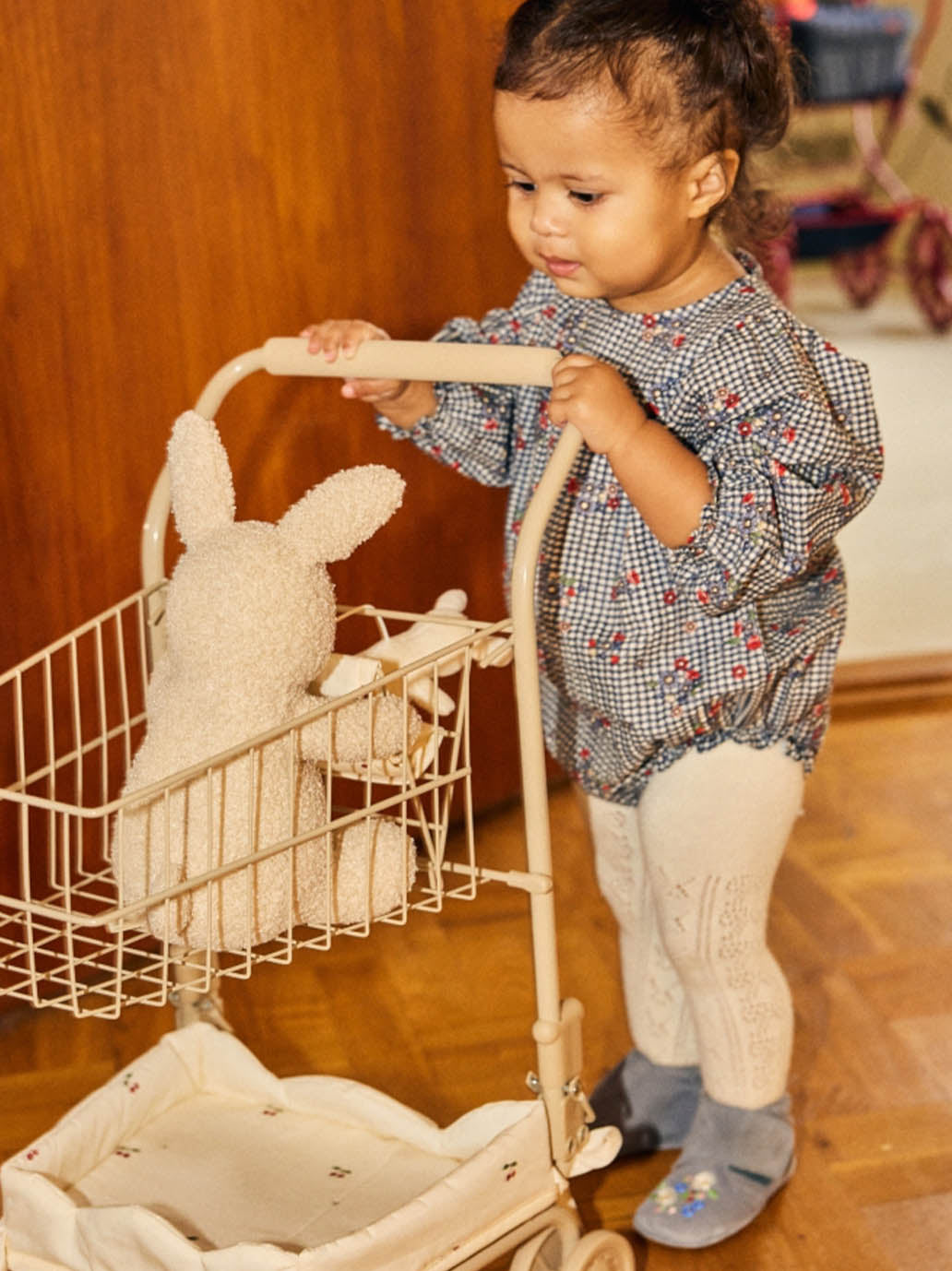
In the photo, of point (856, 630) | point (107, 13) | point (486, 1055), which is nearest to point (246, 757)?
point (486, 1055)

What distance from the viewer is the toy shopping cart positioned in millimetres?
895

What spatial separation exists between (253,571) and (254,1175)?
1.54ft

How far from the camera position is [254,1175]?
42.9 inches

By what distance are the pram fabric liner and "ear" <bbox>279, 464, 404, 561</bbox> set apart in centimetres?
39

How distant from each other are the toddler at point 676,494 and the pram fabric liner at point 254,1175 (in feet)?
0.93

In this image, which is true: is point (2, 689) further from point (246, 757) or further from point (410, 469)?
point (246, 757)

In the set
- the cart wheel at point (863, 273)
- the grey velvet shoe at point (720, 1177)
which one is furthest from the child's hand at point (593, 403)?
the cart wheel at point (863, 273)

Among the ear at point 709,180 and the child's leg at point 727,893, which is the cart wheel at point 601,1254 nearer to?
the child's leg at point 727,893

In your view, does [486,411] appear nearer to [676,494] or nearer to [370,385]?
[370,385]

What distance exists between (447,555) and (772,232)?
705 mm

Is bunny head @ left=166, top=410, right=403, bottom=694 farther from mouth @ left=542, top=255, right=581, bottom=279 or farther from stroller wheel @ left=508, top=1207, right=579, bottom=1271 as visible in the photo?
stroller wheel @ left=508, top=1207, right=579, bottom=1271

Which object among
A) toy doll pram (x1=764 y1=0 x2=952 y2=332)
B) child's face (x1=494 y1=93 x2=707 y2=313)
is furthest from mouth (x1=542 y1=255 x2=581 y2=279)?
toy doll pram (x1=764 y1=0 x2=952 y2=332)

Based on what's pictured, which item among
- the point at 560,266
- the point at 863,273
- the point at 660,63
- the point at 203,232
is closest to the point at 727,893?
the point at 560,266

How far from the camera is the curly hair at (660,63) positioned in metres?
0.98
